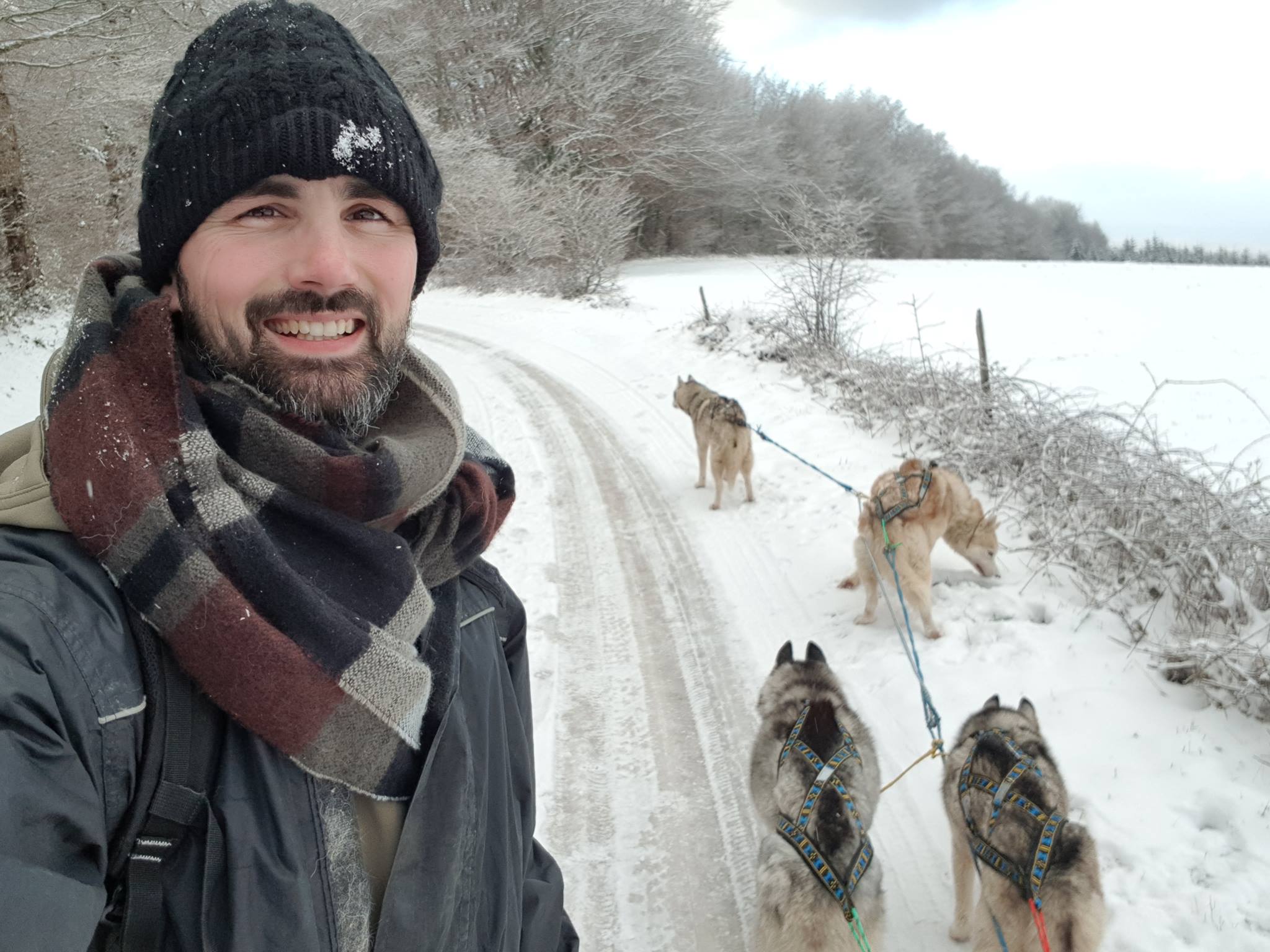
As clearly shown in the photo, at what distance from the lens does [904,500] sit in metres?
5.29

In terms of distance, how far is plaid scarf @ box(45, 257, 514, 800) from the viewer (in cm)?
94

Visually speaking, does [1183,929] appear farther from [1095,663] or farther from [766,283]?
[766,283]

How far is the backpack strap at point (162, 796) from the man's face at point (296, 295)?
489 millimetres

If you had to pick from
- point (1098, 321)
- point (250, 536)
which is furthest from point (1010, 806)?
point (1098, 321)

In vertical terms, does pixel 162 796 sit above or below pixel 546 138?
below

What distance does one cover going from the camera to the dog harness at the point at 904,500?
522 centimetres

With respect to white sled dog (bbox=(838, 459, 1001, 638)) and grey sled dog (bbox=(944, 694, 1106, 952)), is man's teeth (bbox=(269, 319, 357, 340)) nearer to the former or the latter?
grey sled dog (bbox=(944, 694, 1106, 952))

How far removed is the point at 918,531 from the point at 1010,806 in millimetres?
2744

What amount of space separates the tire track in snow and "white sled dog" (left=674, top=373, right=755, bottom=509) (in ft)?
2.43

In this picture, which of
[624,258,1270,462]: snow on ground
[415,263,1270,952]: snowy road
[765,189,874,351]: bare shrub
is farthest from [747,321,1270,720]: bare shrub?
[765,189,874,351]: bare shrub

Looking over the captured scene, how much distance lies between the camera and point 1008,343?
1544cm

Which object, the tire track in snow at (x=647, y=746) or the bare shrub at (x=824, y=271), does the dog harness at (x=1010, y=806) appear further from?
the bare shrub at (x=824, y=271)

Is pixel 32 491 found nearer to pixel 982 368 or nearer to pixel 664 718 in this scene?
pixel 664 718

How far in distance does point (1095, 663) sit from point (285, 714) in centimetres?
519
